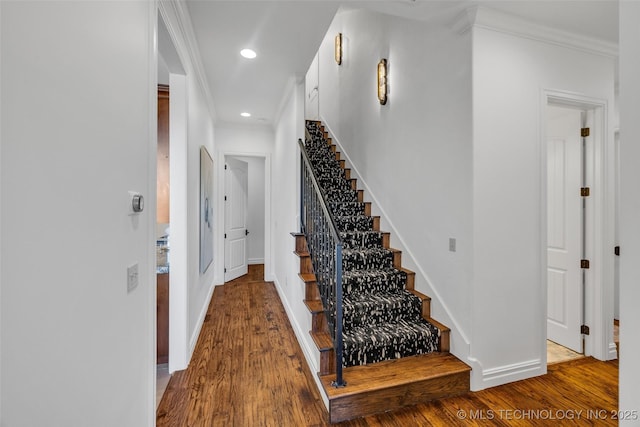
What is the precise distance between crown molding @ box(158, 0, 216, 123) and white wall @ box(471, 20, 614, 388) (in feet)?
6.94

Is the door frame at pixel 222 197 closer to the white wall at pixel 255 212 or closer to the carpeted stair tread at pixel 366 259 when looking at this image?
the white wall at pixel 255 212

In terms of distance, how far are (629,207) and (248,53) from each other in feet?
9.35

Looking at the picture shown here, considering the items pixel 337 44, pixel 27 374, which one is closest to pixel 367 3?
pixel 27 374

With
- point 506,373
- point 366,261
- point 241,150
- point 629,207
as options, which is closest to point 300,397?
point 366,261

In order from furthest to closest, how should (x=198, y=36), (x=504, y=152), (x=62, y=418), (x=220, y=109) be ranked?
(x=220, y=109) → (x=198, y=36) → (x=504, y=152) → (x=62, y=418)

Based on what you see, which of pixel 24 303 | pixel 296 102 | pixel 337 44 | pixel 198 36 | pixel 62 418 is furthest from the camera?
pixel 337 44

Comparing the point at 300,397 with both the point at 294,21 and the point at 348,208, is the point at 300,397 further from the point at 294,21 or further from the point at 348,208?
the point at 294,21

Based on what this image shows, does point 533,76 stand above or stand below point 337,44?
below

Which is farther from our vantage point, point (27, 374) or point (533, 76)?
point (533, 76)

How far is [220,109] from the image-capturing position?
4.17 metres

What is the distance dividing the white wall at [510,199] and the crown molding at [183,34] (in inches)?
83.3

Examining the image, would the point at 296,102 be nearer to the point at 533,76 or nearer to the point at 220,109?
the point at 220,109

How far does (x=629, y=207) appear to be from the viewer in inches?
39.6

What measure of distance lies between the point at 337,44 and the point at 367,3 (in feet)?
11.3
